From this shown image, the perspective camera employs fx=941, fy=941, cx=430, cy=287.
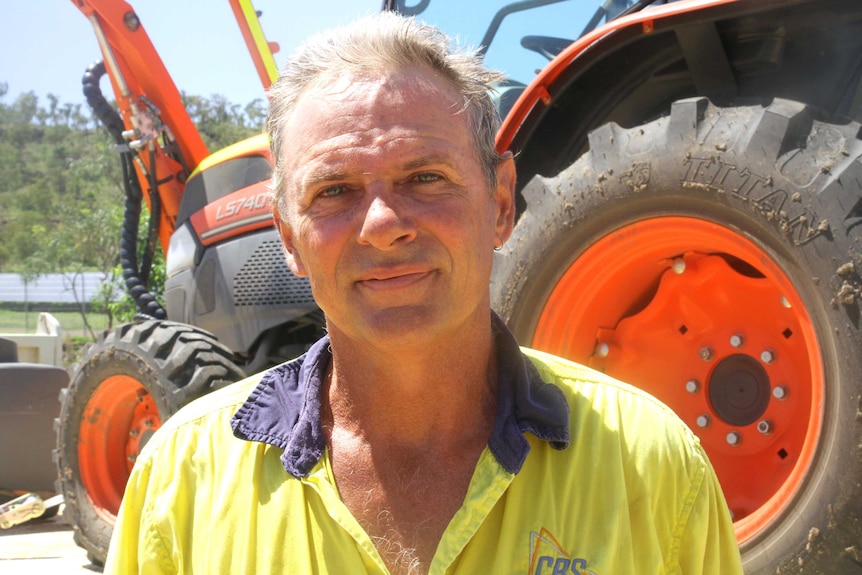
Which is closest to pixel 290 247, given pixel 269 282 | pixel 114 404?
pixel 269 282

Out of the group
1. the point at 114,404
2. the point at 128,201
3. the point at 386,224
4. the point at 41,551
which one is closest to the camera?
the point at 386,224

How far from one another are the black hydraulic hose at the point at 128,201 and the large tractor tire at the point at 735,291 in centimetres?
272

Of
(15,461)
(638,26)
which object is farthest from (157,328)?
(638,26)

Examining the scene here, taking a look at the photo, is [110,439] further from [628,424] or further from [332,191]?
[628,424]

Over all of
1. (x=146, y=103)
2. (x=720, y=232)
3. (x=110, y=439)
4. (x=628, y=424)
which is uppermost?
(x=146, y=103)

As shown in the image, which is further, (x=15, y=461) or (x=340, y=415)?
(x=15, y=461)

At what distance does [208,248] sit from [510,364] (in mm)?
3262

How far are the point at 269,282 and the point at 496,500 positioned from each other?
117 inches

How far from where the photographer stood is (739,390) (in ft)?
8.57

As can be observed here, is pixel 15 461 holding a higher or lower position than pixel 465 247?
lower

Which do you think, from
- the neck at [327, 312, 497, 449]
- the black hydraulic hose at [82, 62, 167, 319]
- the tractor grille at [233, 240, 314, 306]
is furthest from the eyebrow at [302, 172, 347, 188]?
the black hydraulic hose at [82, 62, 167, 319]

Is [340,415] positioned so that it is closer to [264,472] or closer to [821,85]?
[264,472]

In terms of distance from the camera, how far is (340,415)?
5.35 ft

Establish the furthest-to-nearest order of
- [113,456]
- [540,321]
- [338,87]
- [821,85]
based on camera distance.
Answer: [113,456]
[540,321]
[821,85]
[338,87]
